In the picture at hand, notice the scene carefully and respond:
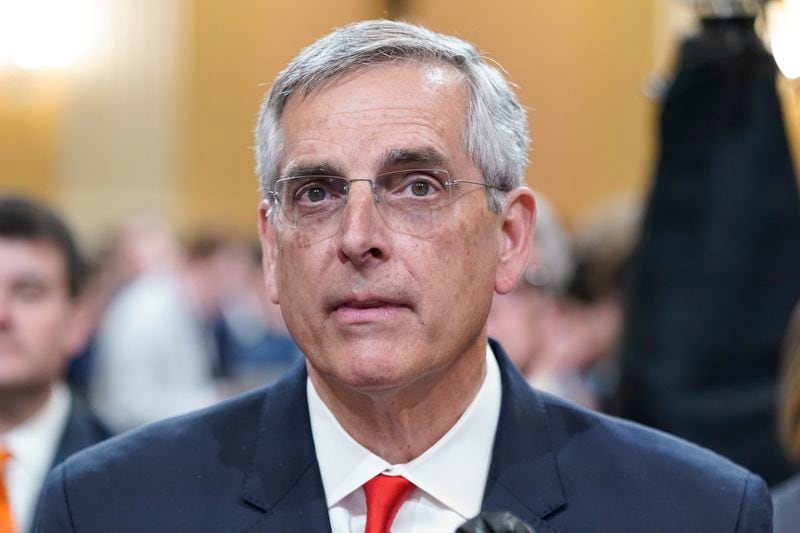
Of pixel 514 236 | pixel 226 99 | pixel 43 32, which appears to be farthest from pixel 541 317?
pixel 226 99

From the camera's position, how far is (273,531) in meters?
2.41

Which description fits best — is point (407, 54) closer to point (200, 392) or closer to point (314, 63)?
point (314, 63)

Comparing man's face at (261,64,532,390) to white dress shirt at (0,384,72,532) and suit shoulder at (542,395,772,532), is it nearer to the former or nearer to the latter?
suit shoulder at (542,395,772,532)

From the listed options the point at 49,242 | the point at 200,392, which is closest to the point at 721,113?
the point at 49,242

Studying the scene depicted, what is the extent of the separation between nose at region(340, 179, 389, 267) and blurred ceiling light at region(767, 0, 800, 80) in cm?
185

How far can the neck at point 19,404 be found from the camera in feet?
11.7

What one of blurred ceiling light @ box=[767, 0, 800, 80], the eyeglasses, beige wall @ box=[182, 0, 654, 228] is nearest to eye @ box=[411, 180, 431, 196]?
the eyeglasses

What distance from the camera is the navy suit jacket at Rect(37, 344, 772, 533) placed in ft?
7.97

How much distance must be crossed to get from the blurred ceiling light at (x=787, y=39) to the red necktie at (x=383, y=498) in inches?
76.3

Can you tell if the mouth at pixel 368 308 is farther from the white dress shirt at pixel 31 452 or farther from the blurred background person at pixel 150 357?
the blurred background person at pixel 150 357

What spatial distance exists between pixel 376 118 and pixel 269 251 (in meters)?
0.35

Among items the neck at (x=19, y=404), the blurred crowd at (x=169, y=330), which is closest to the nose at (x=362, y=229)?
the neck at (x=19, y=404)

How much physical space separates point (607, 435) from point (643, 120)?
9.72m

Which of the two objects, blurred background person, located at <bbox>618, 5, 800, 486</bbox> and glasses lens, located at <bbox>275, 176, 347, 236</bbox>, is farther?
blurred background person, located at <bbox>618, 5, 800, 486</bbox>
